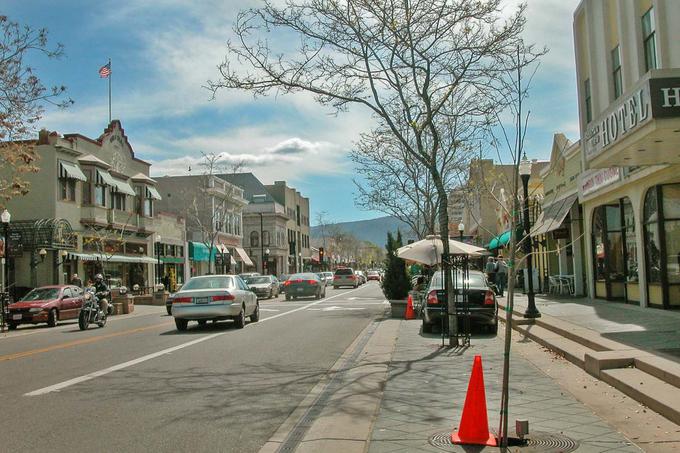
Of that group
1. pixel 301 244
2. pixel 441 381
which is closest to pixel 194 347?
pixel 441 381

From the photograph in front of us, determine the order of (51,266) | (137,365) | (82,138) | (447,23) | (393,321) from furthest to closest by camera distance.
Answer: (82,138) → (51,266) → (393,321) → (447,23) → (137,365)

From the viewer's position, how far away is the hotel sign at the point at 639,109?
9875 mm

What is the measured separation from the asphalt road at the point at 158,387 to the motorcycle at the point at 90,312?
260 cm

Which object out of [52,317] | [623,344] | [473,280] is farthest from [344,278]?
[623,344]

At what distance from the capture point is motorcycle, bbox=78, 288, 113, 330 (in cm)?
1959

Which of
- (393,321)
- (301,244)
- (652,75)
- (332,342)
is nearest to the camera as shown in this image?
(652,75)

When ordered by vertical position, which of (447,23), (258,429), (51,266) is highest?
(447,23)

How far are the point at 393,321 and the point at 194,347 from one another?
24.3 ft

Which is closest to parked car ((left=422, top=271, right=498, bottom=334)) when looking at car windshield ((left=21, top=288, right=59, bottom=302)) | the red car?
the red car

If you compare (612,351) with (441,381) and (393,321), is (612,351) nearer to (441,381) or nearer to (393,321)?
(441,381)

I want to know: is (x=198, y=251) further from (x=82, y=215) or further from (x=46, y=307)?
(x=46, y=307)

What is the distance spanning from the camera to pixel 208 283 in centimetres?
1811

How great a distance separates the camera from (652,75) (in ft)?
32.8

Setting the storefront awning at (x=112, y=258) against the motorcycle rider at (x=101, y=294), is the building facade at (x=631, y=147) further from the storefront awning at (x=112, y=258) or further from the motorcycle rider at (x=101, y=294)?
the storefront awning at (x=112, y=258)
